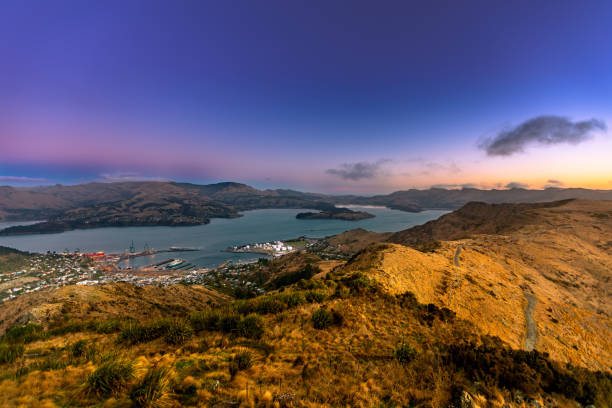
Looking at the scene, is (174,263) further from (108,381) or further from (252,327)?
(108,381)

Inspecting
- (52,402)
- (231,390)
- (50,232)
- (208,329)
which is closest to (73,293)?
(208,329)

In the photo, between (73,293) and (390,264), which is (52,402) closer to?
(73,293)

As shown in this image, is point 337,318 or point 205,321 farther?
point 337,318

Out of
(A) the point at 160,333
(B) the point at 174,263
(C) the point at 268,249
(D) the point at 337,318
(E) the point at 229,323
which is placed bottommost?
(B) the point at 174,263

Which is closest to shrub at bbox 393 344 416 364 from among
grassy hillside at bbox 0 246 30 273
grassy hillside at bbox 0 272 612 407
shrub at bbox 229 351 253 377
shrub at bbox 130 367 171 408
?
grassy hillside at bbox 0 272 612 407

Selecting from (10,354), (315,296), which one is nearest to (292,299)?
(315,296)

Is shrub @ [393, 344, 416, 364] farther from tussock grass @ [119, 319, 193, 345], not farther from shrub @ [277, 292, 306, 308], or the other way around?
tussock grass @ [119, 319, 193, 345]
